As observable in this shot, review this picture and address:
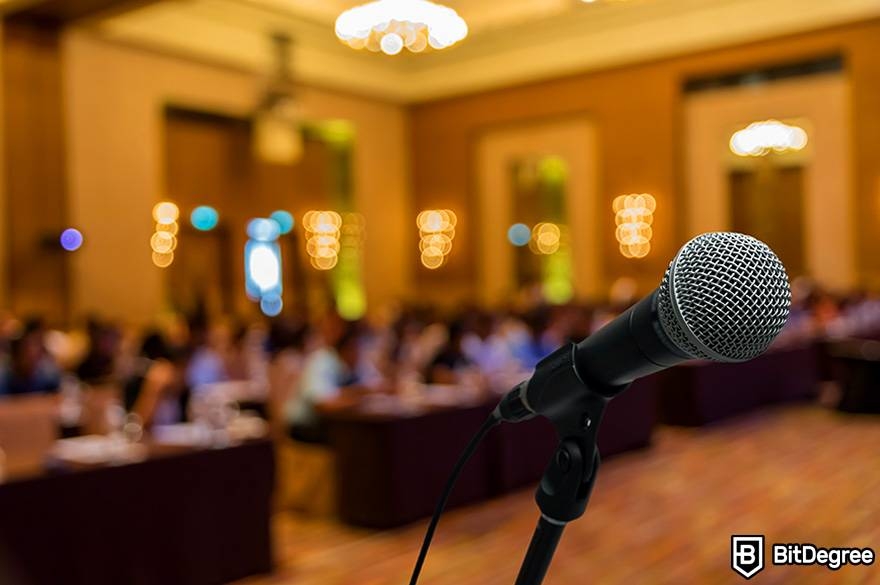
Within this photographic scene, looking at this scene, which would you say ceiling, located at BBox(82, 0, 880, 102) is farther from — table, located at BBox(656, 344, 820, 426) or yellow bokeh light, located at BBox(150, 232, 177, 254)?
table, located at BBox(656, 344, 820, 426)

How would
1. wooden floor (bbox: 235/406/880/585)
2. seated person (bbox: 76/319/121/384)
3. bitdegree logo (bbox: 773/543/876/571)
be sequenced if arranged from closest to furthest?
bitdegree logo (bbox: 773/543/876/571) → wooden floor (bbox: 235/406/880/585) → seated person (bbox: 76/319/121/384)

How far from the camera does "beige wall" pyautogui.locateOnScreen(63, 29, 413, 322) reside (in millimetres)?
12312

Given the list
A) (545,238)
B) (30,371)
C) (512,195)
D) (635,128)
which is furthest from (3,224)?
(545,238)

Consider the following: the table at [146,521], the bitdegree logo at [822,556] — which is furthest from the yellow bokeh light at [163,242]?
the bitdegree logo at [822,556]

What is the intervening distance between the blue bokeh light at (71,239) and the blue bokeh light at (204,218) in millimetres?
2684

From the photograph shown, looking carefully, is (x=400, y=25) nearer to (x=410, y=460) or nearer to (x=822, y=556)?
(x=410, y=460)

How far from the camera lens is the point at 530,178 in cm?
1752

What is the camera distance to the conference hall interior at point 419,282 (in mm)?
4289

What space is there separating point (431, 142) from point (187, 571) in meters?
14.2

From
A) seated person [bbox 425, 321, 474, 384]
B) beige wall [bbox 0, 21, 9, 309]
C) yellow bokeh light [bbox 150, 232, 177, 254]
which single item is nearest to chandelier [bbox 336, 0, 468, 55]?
seated person [bbox 425, 321, 474, 384]

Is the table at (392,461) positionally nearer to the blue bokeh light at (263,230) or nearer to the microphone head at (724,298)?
the microphone head at (724,298)

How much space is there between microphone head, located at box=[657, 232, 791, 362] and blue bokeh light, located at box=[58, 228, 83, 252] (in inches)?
467

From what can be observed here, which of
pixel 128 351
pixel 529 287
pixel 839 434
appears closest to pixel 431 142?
pixel 529 287

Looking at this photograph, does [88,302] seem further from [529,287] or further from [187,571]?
[187,571]
